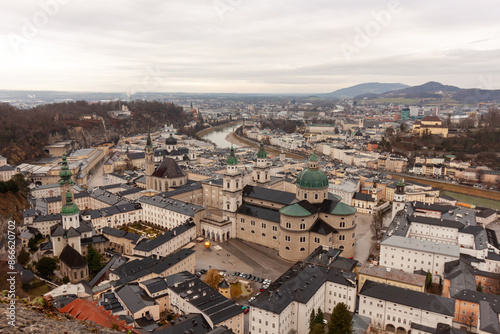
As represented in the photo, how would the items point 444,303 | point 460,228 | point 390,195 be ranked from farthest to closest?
point 390,195
point 460,228
point 444,303

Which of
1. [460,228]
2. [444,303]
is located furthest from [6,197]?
[460,228]

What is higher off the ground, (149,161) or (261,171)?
(149,161)

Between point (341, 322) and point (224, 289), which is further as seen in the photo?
point (224, 289)

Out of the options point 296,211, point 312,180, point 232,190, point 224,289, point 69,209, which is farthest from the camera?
point 232,190

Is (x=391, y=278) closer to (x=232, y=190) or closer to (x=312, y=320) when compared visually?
(x=312, y=320)

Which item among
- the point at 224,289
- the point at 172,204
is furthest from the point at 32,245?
the point at 224,289

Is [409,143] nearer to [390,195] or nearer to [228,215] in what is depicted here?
[390,195]

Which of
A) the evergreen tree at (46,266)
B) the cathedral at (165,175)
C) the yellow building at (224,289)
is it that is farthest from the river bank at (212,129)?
the yellow building at (224,289)

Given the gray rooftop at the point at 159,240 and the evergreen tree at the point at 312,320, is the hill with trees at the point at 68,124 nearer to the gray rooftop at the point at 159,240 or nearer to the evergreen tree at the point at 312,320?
the gray rooftop at the point at 159,240
